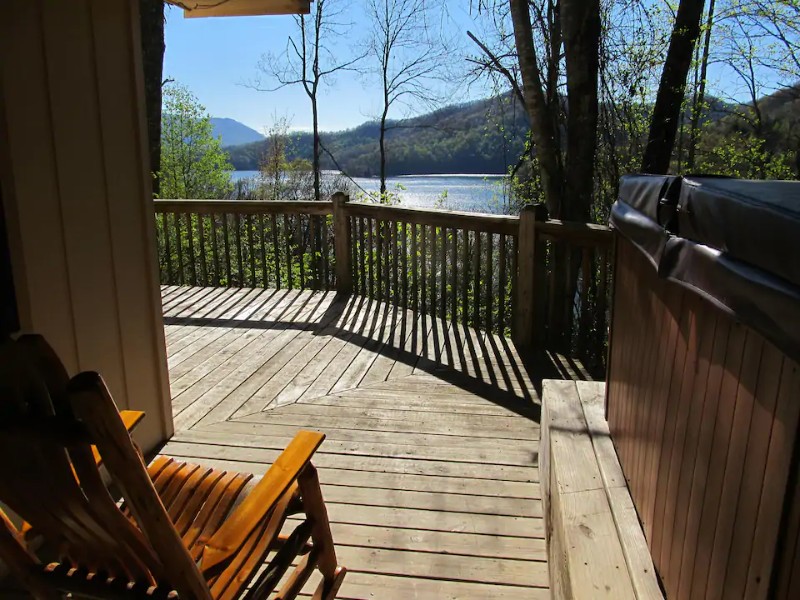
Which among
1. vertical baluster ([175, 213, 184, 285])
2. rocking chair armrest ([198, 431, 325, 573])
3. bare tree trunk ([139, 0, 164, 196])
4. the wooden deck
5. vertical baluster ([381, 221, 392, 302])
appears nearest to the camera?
rocking chair armrest ([198, 431, 325, 573])

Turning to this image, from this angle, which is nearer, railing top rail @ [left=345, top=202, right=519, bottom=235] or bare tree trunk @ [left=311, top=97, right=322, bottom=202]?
railing top rail @ [left=345, top=202, right=519, bottom=235]

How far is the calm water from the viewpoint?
11242 mm

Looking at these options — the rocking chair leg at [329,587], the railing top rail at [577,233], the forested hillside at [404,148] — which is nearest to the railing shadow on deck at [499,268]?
the railing top rail at [577,233]

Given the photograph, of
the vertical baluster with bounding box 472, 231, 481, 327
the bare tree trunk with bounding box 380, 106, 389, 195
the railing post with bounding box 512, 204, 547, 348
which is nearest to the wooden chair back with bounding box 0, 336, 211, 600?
the railing post with bounding box 512, 204, 547, 348

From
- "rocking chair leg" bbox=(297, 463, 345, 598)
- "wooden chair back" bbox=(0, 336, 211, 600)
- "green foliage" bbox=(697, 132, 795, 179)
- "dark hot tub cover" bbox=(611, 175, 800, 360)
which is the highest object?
"green foliage" bbox=(697, 132, 795, 179)

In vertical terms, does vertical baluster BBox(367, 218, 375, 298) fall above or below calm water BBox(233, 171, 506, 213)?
below

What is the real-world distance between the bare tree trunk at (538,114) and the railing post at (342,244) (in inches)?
81.0

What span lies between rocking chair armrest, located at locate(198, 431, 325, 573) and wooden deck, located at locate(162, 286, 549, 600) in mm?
620

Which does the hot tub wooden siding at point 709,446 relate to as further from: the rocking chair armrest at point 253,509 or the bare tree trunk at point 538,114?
the bare tree trunk at point 538,114

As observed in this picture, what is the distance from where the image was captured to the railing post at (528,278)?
413 cm

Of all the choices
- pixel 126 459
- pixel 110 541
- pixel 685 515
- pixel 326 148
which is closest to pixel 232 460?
pixel 110 541

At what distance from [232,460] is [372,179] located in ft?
58.9

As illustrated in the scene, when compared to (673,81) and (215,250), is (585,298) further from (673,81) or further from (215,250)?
(215,250)

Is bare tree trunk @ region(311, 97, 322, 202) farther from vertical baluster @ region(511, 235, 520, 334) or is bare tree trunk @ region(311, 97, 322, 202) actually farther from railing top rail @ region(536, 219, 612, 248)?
railing top rail @ region(536, 219, 612, 248)
